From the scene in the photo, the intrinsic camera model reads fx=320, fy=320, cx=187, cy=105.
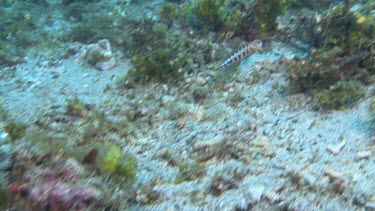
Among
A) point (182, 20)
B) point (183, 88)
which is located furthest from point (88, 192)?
point (182, 20)

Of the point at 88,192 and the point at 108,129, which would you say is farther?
the point at 108,129

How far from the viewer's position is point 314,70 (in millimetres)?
5246

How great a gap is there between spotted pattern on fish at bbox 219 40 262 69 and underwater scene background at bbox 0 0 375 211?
29mm

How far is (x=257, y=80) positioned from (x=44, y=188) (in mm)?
4292

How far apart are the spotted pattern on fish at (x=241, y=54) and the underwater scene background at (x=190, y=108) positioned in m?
0.03

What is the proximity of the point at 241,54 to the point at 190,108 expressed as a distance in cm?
151

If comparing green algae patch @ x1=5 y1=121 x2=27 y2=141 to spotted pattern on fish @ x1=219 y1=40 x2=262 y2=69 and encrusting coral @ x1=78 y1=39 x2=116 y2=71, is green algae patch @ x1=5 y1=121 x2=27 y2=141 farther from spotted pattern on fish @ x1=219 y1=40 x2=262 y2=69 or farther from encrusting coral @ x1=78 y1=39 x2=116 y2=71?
spotted pattern on fish @ x1=219 y1=40 x2=262 y2=69

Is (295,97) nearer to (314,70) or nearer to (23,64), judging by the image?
(314,70)

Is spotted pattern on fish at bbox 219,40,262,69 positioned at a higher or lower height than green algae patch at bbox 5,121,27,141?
lower

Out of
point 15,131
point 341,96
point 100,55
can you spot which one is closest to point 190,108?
point 341,96

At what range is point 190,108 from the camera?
18.4 ft

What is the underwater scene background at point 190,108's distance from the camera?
3301 millimetres

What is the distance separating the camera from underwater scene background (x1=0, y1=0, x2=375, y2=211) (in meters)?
3.30

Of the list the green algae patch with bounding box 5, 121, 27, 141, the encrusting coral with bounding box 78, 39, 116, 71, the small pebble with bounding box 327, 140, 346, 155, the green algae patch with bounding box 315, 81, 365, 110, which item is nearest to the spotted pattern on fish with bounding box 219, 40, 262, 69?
the green algae patch with bounding box 315, 81, 365, 110
